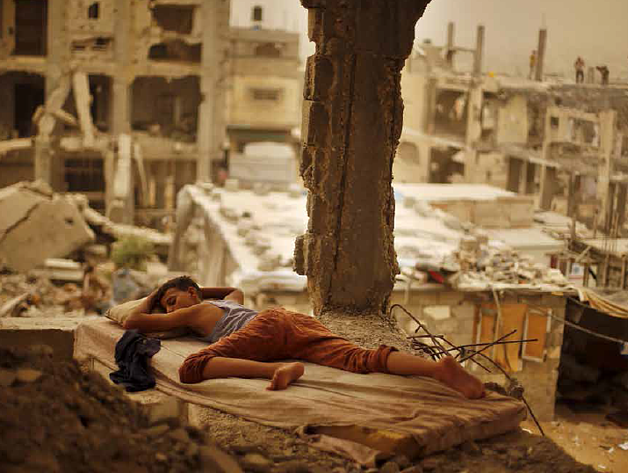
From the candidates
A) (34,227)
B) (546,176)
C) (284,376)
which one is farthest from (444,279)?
(546,176)

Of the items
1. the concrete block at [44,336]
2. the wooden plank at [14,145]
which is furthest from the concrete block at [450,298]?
the wooden plank at [14,145]

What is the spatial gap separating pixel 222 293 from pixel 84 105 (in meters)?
20.4

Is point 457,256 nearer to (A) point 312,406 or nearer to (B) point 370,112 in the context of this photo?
(B) point 370,112

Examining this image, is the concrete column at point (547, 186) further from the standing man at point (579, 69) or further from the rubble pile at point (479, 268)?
the rubble pile at point (479, 268)

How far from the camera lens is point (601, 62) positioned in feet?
48.1

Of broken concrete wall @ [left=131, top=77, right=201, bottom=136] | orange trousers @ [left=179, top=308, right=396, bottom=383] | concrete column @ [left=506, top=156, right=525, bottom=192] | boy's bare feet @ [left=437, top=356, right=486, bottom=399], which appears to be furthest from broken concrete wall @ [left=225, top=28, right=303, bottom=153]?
boy's bare feet @ [left=437, top=356, right=486, bottom=399]

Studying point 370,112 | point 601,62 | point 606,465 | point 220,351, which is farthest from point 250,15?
point 220,351

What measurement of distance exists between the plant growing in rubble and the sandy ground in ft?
33.4

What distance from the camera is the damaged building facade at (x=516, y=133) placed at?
16234 millimetres

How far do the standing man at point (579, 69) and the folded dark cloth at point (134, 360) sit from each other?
43.1 feet

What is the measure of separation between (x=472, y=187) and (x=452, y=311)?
11.9 meters

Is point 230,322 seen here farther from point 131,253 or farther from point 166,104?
point 166,104

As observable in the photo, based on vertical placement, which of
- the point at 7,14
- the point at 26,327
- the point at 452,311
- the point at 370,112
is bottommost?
the point at 452,311

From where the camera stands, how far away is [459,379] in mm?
4980
